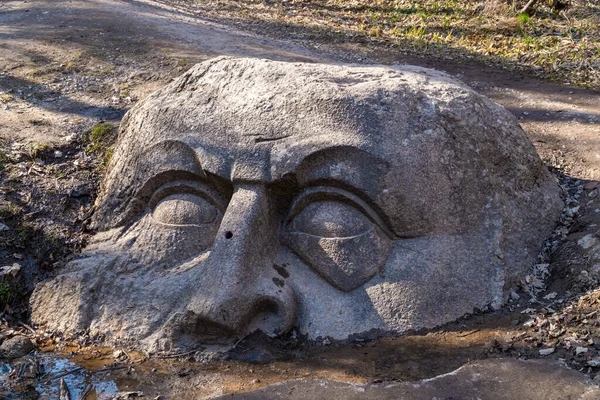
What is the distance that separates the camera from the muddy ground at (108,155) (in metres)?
3.83

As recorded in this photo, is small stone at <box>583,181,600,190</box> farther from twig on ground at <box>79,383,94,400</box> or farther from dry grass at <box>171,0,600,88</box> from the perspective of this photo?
twig on ground at <box>79,383,94,400</box>

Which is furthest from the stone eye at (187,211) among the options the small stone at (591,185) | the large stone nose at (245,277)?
the small stone at (591,185)

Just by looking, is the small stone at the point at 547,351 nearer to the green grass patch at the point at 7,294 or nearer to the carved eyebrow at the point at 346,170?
the carved eyebrow at the point at 346,170

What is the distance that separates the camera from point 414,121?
4.34m

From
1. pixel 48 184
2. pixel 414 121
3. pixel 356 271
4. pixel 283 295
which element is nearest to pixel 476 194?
pixel 414 121

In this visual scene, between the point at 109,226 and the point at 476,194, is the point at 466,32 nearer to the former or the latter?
the point at 476,194

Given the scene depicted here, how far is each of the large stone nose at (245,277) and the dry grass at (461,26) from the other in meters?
4.93

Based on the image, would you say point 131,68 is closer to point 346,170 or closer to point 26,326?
point 26,326

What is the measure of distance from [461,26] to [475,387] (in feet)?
25.4

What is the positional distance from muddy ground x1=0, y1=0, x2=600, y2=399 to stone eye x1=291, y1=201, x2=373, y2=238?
672 mm

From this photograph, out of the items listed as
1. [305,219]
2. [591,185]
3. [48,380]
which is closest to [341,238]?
[305,219]

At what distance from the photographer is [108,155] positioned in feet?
19.4

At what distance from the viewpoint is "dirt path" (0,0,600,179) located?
20.8 feet

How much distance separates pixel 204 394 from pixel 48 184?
9.37ft
